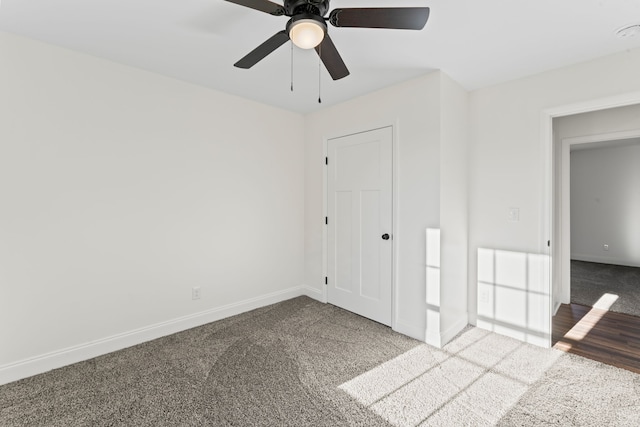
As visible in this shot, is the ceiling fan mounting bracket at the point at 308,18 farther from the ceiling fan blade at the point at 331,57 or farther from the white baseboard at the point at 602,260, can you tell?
the white baseboard at the point at 602,260

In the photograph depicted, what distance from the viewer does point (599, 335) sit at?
2836 mm

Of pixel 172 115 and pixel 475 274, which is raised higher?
pixel 172 115

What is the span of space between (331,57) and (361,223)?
1971mm

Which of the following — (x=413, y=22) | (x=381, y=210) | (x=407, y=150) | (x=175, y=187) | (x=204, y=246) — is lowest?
(x=204, y=246)

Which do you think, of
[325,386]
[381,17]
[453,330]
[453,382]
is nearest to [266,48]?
[381,17]

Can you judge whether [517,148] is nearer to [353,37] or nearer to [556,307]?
[353,37]

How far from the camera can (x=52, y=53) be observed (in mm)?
2277

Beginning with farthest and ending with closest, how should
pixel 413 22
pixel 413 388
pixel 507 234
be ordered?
pixel 507 234
pixel 413 388
pixel 413 22

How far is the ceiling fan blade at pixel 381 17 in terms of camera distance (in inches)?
53.7

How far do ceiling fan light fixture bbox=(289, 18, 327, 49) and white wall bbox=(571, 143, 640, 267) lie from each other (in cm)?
720

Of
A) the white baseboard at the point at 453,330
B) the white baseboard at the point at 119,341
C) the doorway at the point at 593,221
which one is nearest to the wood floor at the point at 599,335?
the doorway at the point at 593,221

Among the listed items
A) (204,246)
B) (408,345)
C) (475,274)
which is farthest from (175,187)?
(475,274)

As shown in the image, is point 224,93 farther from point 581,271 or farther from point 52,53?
point 581,271

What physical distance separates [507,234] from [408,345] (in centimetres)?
143
